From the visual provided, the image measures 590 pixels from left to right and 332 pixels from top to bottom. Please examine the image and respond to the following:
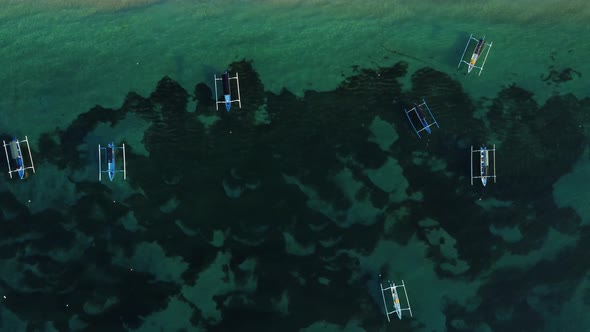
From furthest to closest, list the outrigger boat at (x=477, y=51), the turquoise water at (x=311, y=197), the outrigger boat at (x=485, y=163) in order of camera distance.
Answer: the turquoise water at (x=311, y=197), the outrigger boat at (x=477, y=51), the outrigger boat at (x=485, y=163)

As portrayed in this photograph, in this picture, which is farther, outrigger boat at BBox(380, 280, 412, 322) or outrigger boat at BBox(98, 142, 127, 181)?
outrigger boat at BBox(98, 142, 127, 181)

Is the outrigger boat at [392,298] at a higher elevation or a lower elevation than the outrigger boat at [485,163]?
lower

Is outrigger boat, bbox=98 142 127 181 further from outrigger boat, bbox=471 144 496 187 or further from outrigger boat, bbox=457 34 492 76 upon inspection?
outrigger boat, bbox=457 34 492 76

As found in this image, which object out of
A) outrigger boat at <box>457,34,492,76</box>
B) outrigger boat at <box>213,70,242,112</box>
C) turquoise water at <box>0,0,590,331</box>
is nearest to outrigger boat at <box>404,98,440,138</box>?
turquoise water at <box>0,0,590,331</box>

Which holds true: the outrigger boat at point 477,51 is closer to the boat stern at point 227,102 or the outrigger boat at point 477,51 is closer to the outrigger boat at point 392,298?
the outrigger boat at point 392,298

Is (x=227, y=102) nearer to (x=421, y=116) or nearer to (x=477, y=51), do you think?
(x=421, y=116)

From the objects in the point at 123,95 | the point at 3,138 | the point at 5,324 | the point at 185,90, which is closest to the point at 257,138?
the point at 185,90

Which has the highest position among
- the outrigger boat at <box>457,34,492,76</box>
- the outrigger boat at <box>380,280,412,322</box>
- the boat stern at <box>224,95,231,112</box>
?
the outrigger boat at <box>457,34,492,76</box>

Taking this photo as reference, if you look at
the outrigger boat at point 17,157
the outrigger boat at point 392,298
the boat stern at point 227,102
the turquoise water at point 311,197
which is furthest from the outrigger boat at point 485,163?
the outrigger boat at point 17,157

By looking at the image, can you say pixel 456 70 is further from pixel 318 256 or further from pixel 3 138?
pixel 3 138
